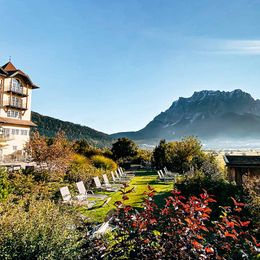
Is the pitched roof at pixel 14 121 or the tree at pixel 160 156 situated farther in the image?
the pitched roof at pixel 14 121

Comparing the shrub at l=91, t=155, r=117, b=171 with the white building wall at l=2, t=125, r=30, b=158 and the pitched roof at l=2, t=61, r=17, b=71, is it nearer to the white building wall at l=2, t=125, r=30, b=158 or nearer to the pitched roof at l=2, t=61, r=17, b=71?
the white building wall at l=2, t=125, r=30, b=158

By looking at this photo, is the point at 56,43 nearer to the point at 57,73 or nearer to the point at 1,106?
the point at 57,73

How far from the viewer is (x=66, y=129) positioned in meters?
60.9

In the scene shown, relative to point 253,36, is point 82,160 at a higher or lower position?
lower

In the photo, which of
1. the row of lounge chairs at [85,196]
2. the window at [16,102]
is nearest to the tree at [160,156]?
the row of lounge chairs at [85,196]

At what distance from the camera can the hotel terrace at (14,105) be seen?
36156 mm

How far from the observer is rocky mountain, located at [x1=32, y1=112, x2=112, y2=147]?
58562mm

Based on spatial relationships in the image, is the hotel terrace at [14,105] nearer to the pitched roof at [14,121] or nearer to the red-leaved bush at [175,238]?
the pitched roof at [14,121]

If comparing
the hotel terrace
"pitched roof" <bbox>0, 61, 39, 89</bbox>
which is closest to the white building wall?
the hotel terrace

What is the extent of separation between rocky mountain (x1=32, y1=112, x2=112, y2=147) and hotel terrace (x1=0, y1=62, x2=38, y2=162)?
16524 mm

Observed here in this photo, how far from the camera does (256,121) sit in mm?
191500

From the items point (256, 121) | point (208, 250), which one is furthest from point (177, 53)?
point (256, 121)

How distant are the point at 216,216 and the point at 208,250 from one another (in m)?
7.21

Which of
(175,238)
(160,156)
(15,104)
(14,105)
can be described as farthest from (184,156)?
(15,104)
